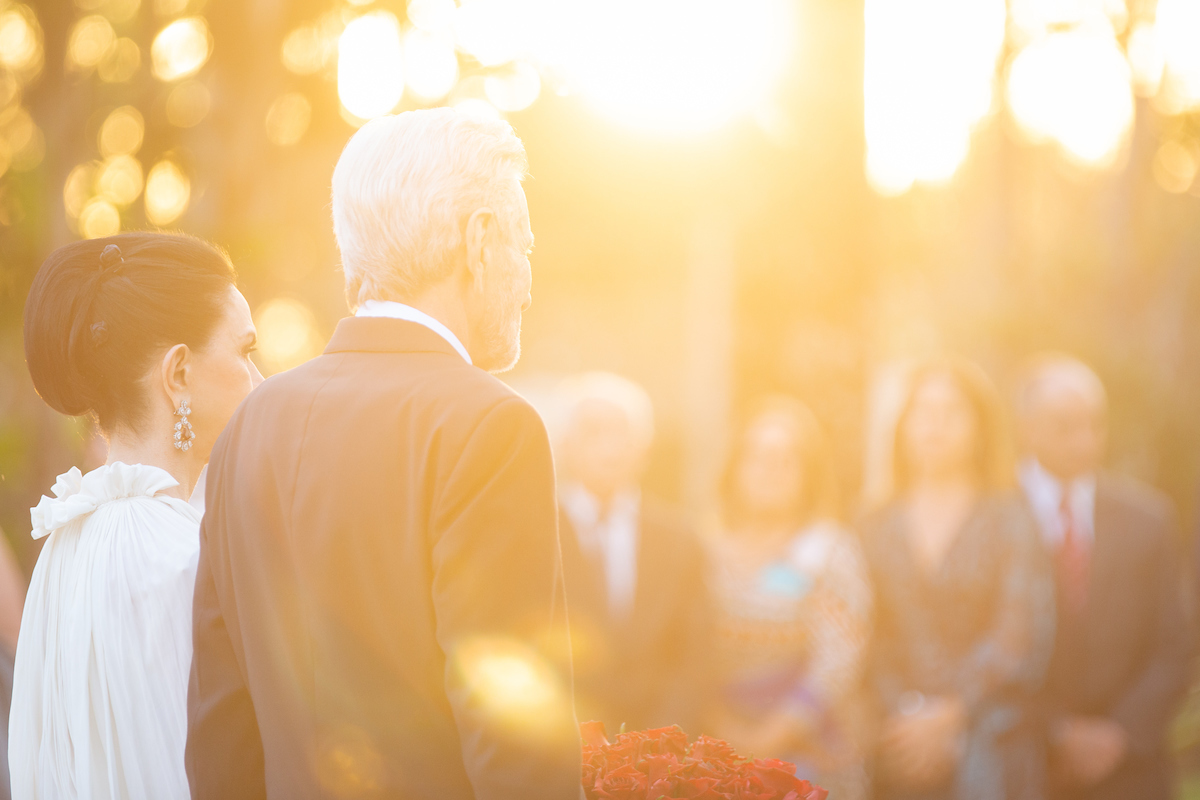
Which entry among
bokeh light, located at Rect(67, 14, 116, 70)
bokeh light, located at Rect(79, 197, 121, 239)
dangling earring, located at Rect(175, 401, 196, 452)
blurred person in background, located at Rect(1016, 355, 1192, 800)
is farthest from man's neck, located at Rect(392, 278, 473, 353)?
bokeh light, located at Rect(67, 14, 116, 70)

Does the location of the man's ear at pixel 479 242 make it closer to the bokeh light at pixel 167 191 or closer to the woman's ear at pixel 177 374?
the woman's ear at pixel 177 374

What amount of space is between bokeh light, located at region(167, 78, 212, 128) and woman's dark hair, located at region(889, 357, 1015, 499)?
510cm

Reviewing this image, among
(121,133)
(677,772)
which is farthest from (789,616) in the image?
(121,133)

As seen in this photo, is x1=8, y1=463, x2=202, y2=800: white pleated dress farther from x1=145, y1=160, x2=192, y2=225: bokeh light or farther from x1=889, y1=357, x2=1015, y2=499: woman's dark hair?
x1=145, y1=160, x2=192, y2=225: bokeh light

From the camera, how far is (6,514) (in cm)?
838

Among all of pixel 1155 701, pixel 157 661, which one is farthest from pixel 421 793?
pixel 1155 701

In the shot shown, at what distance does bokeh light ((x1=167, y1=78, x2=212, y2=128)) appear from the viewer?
7297 millimetres

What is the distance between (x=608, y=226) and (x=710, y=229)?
3357 millimetres

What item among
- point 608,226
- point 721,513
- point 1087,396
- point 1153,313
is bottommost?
point 1153,313

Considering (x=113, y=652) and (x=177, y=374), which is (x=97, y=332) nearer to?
(x=177, y=374)

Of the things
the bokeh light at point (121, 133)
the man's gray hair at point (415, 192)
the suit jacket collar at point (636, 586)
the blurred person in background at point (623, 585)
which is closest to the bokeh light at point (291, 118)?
the bokeh light at point (121, 133)

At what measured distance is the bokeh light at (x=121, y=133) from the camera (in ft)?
24.3

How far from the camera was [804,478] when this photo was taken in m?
5.12

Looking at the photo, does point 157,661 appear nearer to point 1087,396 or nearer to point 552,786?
point 552,786
